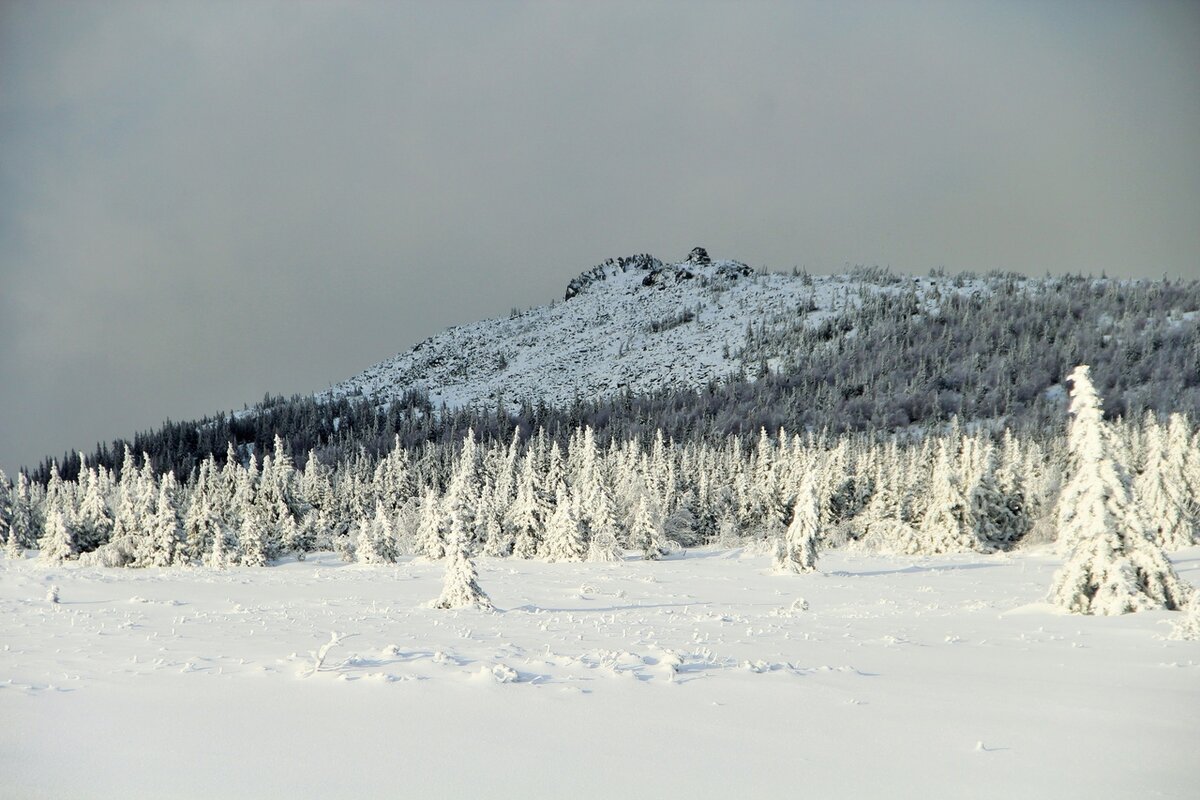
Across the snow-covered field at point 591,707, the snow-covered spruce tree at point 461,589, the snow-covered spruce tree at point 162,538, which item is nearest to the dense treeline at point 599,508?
the snow-covered spruce tree at point 162,538

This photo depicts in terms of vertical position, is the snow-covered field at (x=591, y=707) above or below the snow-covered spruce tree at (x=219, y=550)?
above

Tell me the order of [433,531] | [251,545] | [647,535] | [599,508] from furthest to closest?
[599,508] < [647,535] < [433,531] < [251,545]

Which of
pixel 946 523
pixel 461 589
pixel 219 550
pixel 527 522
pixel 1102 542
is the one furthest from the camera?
pixel 527 522

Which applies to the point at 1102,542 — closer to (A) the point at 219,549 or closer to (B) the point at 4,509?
(A) the point at 219,549

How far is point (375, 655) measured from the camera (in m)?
13.1

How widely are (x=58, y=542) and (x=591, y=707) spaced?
59.2 metres

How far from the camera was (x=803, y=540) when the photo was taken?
4003 centimetres

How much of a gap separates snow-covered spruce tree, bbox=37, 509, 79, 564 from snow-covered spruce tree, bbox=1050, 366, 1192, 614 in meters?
60.9

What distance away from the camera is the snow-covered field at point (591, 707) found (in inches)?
295

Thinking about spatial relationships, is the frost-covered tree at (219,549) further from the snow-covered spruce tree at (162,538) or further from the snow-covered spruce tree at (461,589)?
the snow-covered spruce tree at (461,589)

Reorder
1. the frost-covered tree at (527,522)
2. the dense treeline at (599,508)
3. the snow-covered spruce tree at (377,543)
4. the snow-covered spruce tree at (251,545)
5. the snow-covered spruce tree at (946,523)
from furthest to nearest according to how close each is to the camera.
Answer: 1. the frost-covered tree at (527,522)
2. the snow-covered spruce tree at (946,523)
3. the dense treeline at (599,508)
4. the snow-covered spruce tree at (377,543)
5. the snow-covered spruce tree at (251,545)

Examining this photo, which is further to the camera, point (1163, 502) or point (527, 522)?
point (527, 522)

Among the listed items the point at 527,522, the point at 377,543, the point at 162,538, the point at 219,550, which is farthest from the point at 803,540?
the point at 162,538

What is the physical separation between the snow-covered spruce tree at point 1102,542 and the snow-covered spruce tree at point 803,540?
18.3 m
